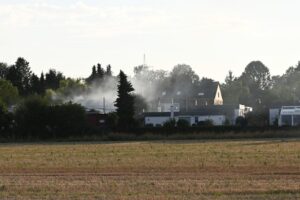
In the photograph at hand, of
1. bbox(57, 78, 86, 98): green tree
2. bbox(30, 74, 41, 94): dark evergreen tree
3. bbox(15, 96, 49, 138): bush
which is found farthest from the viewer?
bbox(30, 74, 41, 94): dark evergreen tree

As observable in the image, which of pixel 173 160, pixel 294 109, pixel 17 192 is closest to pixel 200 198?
pixel 17 192

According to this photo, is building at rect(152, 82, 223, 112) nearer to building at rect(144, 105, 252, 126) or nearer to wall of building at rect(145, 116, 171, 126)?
building at rect(144, 105, 252, 126)

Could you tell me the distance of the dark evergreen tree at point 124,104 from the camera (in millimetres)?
98625

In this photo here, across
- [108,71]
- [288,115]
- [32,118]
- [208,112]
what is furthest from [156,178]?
[108,71]

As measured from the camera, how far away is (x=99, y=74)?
592ft

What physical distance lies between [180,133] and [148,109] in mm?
76432

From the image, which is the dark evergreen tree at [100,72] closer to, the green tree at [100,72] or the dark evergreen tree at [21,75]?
the green tree at [100,72]

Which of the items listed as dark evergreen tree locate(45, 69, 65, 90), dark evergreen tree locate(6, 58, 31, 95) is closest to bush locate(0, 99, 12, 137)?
dark evergreen tree locate(6, 58, 31, 95)

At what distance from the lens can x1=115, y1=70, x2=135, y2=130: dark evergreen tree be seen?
324 ft

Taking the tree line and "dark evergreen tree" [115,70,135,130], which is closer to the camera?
the tree line

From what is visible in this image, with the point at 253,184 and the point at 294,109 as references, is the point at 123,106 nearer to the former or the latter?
the point at 294,109

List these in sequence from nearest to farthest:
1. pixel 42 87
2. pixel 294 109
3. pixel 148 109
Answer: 1. pixel 294 109
2. pixel 148 109
3. pixel 42 87

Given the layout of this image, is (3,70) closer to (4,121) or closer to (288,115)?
(288,115)

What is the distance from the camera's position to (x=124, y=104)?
331 feet
